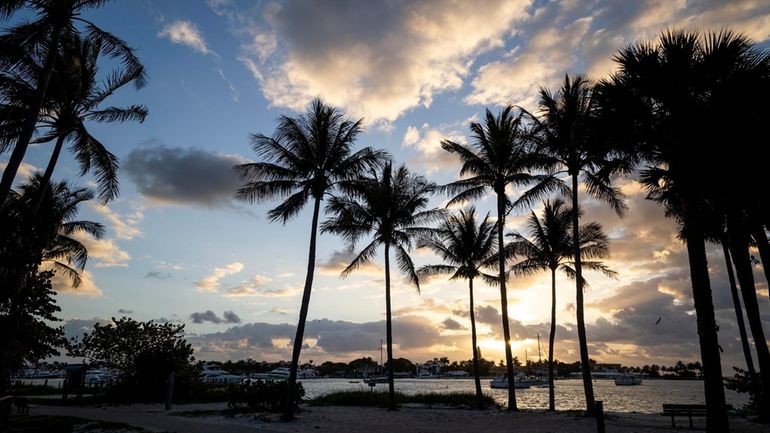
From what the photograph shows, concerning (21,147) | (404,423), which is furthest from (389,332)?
(21,147)

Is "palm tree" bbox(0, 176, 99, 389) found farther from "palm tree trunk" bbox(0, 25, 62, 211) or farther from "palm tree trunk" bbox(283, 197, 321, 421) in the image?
"palm tree trunk" bbox(283, 197, 321, 421)

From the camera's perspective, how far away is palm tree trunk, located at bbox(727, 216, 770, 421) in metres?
15.7

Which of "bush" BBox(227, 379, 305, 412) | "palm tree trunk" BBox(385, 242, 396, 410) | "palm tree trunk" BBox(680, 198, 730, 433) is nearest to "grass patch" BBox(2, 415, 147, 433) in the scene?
"bush" BBox(227, 379, 305, 412)

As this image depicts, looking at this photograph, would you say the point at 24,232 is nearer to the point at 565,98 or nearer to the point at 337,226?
the point at 337,226

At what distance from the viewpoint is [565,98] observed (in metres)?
21.0

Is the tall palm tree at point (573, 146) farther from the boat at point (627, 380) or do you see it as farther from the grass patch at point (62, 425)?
the boat at point (627, 380)

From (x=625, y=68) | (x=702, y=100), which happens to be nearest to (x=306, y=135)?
(x=625, y=68)

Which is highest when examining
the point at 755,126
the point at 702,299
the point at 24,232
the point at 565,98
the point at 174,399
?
the point at 565,98

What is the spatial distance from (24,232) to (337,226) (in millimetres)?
13678

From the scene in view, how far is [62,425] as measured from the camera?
1366 cm

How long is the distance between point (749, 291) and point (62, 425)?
74.1 feet

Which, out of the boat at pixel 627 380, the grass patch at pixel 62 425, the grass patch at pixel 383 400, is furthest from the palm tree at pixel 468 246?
the boat at pixel 627 380

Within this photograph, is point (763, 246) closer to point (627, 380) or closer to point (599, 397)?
point (599, 397)

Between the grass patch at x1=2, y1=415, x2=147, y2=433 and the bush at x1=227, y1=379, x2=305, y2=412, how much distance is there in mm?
6013
